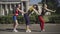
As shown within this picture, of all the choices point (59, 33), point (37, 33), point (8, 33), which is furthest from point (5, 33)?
point (59, 33)

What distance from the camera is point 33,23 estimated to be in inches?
782

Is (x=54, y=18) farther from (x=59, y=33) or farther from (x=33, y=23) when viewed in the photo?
(x=59, y=33)

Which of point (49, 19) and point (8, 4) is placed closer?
point (49, 19)

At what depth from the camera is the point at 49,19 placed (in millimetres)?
20609

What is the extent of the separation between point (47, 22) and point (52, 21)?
17.1 inches

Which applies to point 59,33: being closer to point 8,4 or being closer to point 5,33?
point 5,33

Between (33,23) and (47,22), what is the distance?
1.19m

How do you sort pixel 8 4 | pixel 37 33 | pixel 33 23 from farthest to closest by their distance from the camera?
pixel 8 4
pixel 33 23
pixel 37 33

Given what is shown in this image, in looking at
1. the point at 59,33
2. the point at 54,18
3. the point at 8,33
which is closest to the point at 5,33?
the point at 8,33

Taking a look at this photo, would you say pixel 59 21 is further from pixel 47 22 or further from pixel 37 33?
pixel 37 33

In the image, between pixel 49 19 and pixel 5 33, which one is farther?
pixel 49 19

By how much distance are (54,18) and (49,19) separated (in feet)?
1.36

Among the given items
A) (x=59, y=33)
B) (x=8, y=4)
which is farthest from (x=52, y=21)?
(x=8, y=4)

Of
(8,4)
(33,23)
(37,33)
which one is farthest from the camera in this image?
(8,4)
